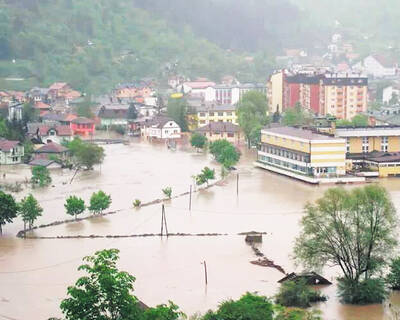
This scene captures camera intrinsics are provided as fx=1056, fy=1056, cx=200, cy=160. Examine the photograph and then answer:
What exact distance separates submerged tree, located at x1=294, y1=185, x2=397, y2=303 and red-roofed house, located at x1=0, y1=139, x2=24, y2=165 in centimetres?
773

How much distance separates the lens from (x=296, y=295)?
7.13m

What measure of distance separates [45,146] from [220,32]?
74.0 ft

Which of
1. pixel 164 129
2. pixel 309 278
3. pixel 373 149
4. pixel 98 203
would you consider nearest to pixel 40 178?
pixel 98 203

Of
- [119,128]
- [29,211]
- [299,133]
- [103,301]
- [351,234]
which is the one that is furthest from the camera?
[119,128]

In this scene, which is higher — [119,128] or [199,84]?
[199,84]

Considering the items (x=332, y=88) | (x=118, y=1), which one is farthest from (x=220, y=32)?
(x=332, y=88)

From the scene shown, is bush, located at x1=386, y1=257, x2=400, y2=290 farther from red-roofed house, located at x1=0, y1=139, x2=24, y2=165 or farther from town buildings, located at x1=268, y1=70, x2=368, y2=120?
town buildings, located at x1=268, y1=70, x2=368, y2=120

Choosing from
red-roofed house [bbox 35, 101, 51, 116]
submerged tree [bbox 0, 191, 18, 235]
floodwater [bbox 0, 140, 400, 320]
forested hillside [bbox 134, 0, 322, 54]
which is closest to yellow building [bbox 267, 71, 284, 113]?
red-roofed house [bbox 35, 101, 51, 116]

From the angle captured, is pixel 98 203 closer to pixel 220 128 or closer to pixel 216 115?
pixel 220 128

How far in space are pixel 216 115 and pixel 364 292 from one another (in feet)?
41.3

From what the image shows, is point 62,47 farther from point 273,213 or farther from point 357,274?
point 357,274

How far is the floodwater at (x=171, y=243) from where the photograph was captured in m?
7.43

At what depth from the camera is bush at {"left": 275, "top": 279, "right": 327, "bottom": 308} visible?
711 centimetres

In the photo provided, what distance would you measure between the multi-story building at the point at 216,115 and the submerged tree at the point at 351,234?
1182 centimetres
